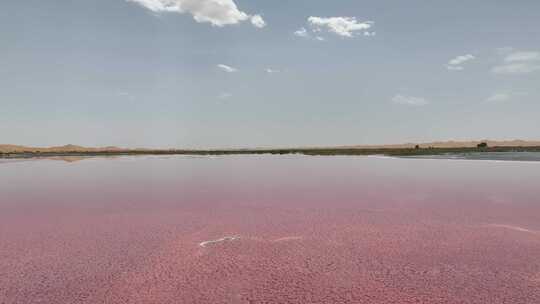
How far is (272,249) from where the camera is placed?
8562 mm

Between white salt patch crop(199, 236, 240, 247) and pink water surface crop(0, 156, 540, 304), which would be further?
white salt patch crop(199, 236, 240, 247)

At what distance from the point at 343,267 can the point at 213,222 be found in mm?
5620

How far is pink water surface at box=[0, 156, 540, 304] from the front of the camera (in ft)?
20.1

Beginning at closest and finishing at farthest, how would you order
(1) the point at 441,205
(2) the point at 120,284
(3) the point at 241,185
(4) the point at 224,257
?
(2) the point at 120,284 → (4) the point at 224,257 → (1) the point at 441,205 → (3) the point at 241,185

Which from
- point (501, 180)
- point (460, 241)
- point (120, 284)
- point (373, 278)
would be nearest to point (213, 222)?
point (120, 284)

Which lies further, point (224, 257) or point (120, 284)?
point (224, 257)

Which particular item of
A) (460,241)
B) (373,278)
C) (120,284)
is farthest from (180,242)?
(460,241)

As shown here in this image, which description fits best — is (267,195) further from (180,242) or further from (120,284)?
(120,284)

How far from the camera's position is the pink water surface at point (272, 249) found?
613 centimetres

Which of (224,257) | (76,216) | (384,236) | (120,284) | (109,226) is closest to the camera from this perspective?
(120,284)

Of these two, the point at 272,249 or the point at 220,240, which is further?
the point at 220,240

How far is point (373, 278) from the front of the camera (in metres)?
6.66

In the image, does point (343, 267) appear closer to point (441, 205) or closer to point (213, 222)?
point (213, 222)

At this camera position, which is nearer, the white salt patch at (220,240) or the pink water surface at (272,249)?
the pink water surface at (272,249)
